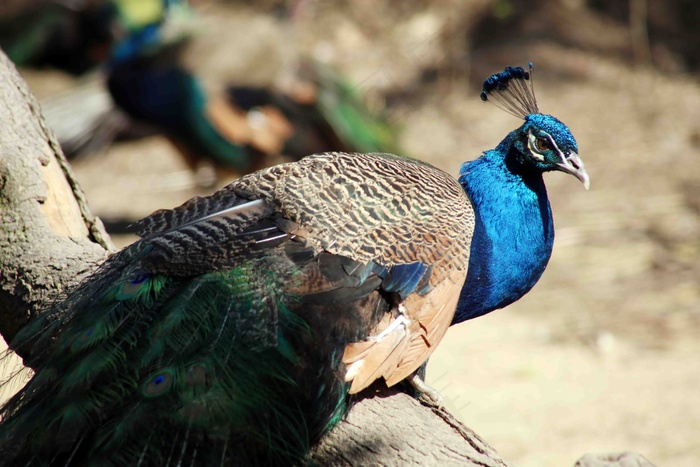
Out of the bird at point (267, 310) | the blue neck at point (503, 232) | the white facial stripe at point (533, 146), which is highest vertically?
the white facial stripe at point (533, 146)

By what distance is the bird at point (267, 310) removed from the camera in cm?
214

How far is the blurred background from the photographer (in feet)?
16.3

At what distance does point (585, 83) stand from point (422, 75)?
177 cm

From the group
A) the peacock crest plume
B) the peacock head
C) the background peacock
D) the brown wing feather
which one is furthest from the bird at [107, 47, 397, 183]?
the brown wing feather

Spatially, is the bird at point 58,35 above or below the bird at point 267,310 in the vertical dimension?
above

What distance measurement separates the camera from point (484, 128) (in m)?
8.58

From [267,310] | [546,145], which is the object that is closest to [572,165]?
[546,145]

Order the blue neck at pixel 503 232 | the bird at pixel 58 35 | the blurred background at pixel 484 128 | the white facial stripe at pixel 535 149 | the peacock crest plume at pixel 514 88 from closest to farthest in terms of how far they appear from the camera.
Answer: the blue neck at pixel 503 232 < the white facial stripe at pixel 535 149 < the peacock crest plume at pixel 514 88 < the blurred background at pixel 484 128 < the bird at pixel 58 35

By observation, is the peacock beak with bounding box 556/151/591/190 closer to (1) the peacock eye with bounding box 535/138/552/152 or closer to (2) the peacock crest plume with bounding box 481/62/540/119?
(1) the peacock eye with bounding box 535/138/552/152

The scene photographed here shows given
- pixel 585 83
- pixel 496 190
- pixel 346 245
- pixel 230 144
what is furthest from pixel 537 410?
pixel 585 83

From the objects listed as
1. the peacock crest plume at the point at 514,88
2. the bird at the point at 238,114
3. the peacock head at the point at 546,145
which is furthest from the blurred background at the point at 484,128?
the peacock crest plume at the point at 514,88

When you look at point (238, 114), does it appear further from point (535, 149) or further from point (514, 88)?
point (535, 149)

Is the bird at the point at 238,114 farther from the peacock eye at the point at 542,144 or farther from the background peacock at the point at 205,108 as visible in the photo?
the peacock eye at the point at 542,144

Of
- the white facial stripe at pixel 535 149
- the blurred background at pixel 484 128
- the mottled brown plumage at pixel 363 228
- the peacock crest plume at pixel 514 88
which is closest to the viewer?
the mottled brown plumage at pixel 363 228
